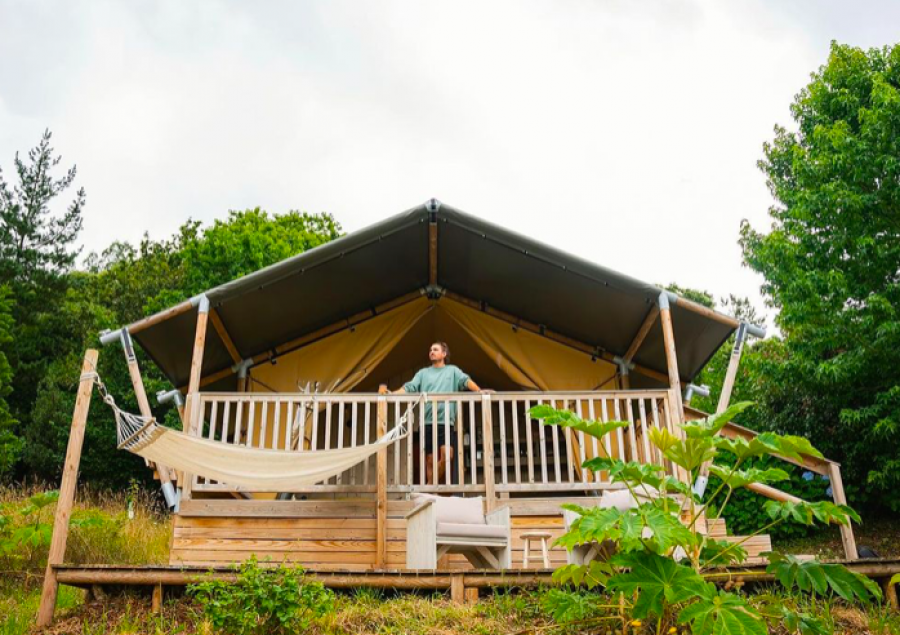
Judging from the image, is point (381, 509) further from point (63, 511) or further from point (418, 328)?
point (418, 328)

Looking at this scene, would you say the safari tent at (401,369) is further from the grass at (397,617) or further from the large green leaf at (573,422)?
the large green leaf at (573,422)

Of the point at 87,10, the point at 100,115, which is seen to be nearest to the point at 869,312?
the point at 87,10

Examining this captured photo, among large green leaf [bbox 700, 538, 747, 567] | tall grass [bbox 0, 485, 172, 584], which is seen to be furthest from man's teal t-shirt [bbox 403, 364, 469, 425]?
large green leaf [bbox 700, 538, 747, 567]

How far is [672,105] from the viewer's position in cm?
1269

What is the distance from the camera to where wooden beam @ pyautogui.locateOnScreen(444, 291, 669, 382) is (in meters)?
7.44

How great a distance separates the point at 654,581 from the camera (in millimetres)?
2869

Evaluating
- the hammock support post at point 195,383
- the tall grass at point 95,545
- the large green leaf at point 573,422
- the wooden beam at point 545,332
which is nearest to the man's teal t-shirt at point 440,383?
the wooden beam at point 545,332

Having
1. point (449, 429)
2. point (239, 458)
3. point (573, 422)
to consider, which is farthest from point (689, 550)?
point (449, 429)

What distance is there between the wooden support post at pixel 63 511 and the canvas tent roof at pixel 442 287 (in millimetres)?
1732

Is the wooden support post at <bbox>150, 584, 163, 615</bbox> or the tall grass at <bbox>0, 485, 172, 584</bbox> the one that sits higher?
the tall grass at <bbox>0, 485, 172, 584</bbox>

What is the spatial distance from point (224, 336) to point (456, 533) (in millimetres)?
3102

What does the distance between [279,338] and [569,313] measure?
2.64m

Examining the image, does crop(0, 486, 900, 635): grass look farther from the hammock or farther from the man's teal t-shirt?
the man's teal t-shirt

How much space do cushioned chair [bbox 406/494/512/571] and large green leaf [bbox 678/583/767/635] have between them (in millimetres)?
1964
